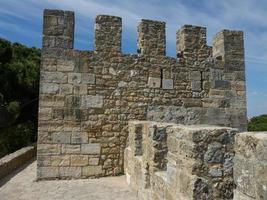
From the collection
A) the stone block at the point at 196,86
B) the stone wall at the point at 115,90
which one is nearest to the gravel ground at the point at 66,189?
the stone wall at the point at 115,90

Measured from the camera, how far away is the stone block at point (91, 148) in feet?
21.3

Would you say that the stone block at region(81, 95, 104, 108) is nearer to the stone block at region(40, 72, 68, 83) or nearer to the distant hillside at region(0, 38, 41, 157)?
the stone block at region(40, 72, 68, 83)

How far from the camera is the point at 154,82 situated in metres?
7.21

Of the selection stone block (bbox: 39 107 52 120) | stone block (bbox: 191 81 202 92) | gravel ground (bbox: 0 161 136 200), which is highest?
stone block (bbox: 191 81 202 92)

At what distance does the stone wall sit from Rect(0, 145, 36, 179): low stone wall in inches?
54.2

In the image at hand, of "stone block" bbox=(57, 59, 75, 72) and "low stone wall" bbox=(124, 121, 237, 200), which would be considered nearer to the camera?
"low stone wall" bbox=(124, 121, 237, 200)

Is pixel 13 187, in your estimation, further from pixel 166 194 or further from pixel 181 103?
pixel 181 103

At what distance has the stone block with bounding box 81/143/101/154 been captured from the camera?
21.3 ft

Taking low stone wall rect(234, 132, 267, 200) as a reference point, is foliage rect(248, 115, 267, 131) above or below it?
below

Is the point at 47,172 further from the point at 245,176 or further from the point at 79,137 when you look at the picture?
the point at 245,176

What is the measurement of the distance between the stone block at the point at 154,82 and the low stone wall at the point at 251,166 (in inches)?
187

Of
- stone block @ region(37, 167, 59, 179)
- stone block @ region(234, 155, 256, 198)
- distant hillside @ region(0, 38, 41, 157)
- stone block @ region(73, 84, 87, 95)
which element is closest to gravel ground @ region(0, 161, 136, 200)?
stone block @ region(37, 167, 59, 179)

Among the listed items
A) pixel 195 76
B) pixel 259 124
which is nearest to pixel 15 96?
pixel 195 76

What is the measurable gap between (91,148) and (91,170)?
458mm
